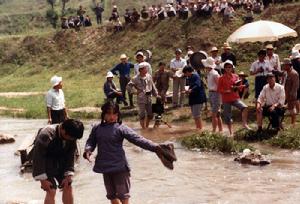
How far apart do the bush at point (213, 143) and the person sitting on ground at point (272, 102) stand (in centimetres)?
91

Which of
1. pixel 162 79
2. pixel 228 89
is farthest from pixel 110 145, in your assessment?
pixel 162 79

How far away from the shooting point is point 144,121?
15.4 m

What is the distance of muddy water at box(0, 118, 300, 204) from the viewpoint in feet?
28.3

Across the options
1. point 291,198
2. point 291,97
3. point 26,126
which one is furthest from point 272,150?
point 26,126

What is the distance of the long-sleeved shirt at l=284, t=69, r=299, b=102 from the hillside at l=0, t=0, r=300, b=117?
9.16 metres

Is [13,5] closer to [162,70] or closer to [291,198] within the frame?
[162,70]

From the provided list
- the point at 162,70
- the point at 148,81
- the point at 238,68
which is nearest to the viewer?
the point at 148,81

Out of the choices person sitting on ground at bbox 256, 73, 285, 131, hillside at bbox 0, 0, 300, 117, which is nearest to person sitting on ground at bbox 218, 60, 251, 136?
person sitting on ground at bbox 256, 73, 285, 131

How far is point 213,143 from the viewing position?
12000 mm

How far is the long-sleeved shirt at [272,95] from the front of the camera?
A: 12.2 m

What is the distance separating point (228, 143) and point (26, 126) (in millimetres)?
8511

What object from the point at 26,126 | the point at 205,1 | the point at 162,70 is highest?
the point at 205,1

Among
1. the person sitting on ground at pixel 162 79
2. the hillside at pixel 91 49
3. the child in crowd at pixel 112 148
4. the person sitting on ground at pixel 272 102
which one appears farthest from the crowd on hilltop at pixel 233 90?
the hillside at pixel 91 49

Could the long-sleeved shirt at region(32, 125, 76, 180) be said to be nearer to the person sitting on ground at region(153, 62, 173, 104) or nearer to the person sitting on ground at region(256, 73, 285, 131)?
the person sitting on ground at region(256, 73, 285, 131)
